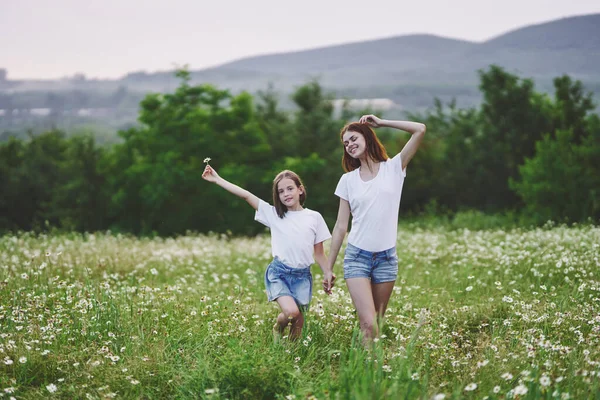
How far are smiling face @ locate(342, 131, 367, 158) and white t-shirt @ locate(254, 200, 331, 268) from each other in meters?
0.71

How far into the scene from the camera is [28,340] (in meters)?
4.98

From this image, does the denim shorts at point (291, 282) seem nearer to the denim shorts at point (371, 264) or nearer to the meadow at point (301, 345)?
the meadow at point (301, 345)

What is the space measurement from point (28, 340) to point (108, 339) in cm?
68

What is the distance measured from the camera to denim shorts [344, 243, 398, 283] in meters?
4.89

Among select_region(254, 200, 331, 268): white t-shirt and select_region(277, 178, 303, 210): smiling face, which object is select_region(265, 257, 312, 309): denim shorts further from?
select_region(277, 178, 303, 210): smiling face

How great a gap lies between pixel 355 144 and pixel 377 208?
625mm

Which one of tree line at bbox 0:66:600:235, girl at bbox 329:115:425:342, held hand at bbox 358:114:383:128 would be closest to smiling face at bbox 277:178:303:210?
girl at bbox 329:115:425:342

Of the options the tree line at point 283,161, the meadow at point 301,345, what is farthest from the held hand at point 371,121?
the tree line at point 283,161

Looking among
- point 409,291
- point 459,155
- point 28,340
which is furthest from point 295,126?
point 28,340

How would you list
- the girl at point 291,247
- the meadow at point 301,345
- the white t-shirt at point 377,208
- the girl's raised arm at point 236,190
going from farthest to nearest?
the girl's raised arm at point 236,190 < the girl at point 291,247 < the white t-shirt at point 377,208 < the meadow at point 301,345

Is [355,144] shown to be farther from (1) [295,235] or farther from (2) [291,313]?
(2) [291,313]

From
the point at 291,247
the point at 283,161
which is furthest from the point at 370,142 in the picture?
the point at 283,161

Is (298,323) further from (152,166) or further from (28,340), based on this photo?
(152,166)

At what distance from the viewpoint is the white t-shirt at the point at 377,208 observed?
483cm
